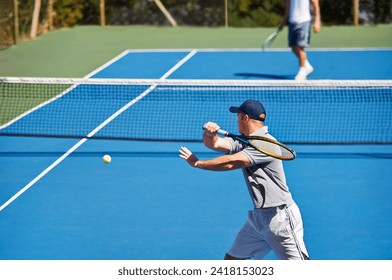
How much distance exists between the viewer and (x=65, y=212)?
11.1 m

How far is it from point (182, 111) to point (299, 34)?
381cm

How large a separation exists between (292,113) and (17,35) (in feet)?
38.8

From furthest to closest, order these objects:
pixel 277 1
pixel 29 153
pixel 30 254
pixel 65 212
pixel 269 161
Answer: pixel 277 1, pixel 29 153, pixel 65 212, pixel 30 254, pixel 269 161

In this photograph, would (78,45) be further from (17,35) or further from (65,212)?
(65,212)

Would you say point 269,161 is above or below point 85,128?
above

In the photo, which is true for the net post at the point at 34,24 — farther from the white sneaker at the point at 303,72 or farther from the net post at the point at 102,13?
the white sneaker at the point at 303,72

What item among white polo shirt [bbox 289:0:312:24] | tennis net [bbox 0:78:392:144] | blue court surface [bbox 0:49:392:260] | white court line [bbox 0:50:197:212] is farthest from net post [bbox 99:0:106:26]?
blue court surface [bbox 0:49:392:260]

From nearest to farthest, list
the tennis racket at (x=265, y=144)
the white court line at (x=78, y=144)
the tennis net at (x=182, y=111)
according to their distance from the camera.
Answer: the tennis racket at (x=265, y=144)
the white court line at (x=78, y=144)
the tennis net at (x=182, y=111)

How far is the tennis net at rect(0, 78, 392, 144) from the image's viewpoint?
14.7m

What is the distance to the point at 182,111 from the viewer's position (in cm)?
1623

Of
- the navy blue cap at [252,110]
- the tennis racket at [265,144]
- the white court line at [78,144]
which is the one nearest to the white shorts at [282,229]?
the tennis racket at [265,144]

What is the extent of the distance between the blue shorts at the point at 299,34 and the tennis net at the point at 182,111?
4.01 ft

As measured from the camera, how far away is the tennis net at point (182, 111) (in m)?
14.7

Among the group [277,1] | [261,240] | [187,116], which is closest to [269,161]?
[261,240]
